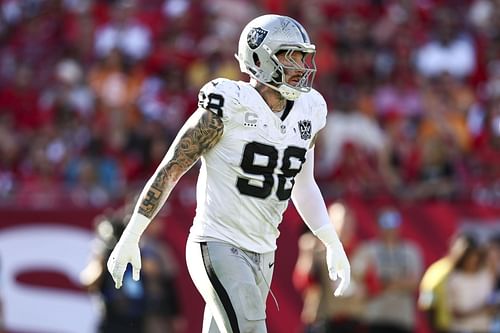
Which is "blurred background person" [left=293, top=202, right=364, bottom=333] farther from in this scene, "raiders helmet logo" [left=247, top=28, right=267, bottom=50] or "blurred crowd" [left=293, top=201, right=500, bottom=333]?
"raiders helmet logo" [left=247, top=28, right=267, bottom=50]

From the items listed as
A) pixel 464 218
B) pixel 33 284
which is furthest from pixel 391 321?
pixel 33 284

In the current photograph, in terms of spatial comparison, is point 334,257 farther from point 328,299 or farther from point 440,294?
point 440,294

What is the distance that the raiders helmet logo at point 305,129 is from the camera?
590cm

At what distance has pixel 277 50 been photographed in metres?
5.81

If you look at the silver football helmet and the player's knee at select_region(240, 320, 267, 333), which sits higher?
the silver football helmet

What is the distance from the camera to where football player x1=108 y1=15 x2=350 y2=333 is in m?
5.62

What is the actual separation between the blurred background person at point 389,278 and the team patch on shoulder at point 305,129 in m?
3.91

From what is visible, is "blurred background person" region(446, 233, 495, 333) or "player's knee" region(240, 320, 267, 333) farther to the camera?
"blurred background person" region(446, 233, 495, 333)

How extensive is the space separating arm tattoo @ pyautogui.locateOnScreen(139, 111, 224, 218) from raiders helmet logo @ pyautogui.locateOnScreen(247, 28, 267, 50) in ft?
1.52

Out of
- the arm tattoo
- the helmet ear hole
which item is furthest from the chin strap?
the arm tattoo

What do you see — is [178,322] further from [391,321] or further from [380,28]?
[380,28]

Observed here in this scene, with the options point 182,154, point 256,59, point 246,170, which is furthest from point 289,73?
point 182,154

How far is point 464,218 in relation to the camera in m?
10.9

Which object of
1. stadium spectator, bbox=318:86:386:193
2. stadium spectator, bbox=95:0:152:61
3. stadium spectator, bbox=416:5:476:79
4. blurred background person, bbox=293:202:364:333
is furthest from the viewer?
stadium spectator, bbox=95:0:152:61
